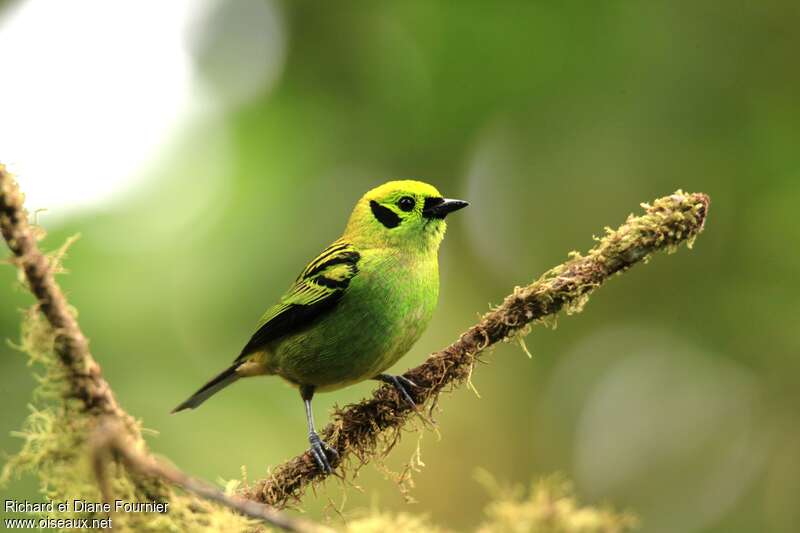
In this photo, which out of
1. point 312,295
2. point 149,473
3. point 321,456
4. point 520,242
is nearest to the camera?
point 149,473

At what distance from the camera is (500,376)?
894 cm

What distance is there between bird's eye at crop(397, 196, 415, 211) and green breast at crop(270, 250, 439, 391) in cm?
39

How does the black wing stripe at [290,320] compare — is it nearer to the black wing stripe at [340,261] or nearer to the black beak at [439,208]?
the black wing stripe at [340,261]

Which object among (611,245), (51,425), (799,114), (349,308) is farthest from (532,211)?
(51,425)

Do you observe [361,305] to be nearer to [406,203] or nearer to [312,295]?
[312,295]

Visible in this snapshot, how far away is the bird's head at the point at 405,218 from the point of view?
464cm

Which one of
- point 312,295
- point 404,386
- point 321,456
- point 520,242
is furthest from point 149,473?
point 520,242

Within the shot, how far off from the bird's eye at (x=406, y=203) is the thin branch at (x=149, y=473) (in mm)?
3026

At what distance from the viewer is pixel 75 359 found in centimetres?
204

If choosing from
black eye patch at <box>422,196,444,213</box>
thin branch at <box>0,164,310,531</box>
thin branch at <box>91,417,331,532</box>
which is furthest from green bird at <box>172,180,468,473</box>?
thin branch at <box>91,417,331,532</box>

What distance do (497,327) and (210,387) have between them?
2442 millimetres

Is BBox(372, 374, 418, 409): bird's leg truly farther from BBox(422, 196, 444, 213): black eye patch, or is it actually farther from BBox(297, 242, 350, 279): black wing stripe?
BBox(422, 196, 444, 213): black eye patch

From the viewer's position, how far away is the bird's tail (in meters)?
4.80

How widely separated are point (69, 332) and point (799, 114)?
6.78 meters
